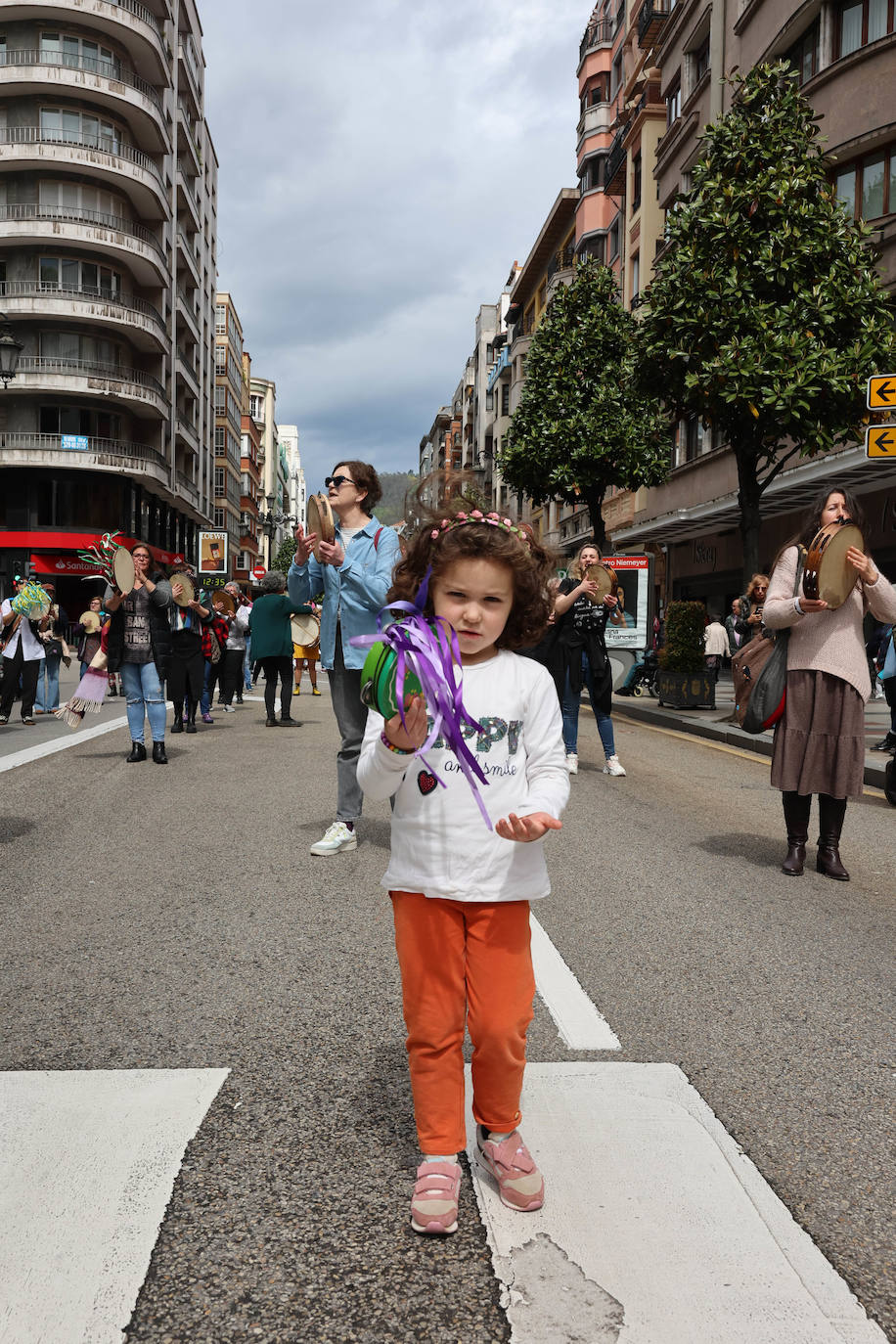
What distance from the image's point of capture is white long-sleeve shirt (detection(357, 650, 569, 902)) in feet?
7.18

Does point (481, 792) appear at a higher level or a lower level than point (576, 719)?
higher

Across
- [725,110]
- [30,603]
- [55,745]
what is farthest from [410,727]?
[725,110]

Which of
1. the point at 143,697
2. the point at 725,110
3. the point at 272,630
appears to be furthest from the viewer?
the point at 725,110

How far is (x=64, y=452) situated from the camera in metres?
39.3

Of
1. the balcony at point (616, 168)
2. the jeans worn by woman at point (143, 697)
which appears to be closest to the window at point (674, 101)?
the balcony at point (616, 168)

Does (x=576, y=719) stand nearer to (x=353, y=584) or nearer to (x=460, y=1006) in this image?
(x=353, y=584)

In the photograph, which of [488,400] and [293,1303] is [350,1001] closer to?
[293,1303]

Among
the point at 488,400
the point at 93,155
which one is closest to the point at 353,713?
the point at 93,155

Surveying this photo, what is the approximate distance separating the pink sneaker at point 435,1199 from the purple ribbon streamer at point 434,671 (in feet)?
2.26

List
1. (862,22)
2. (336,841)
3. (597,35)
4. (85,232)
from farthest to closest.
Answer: (597,35)
(85,232)
(862,22)
(336,841)

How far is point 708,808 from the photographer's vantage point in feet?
25.0

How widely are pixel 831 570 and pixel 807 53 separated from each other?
21463 millimetres

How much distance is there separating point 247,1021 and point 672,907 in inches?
86.8

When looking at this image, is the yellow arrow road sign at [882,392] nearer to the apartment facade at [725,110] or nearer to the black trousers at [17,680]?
the apartment facade at [725,110]
